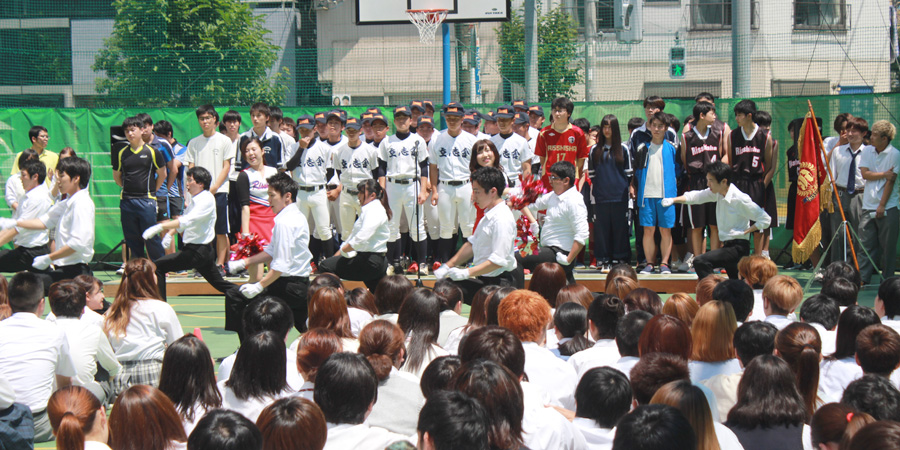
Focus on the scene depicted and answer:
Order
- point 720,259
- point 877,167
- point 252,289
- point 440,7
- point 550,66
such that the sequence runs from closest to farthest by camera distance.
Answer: point 252,289, point 720,259, point 877,167, point 440,7, point 550,66

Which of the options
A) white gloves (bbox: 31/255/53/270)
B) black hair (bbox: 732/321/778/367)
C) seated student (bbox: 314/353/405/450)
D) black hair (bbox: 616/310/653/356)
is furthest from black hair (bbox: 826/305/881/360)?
white gloves (bbox: 31/255/53/270)

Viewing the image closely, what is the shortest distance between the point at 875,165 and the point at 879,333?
6774mm

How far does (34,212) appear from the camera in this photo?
8.75 m

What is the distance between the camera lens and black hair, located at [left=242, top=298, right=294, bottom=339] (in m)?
5.32

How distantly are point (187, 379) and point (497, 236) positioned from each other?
3469 mm

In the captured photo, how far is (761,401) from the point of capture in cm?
379

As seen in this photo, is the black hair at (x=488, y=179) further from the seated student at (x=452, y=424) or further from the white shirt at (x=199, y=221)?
the seated student at (x=452, y=424)

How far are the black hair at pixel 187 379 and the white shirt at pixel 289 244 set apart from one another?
2878 mm

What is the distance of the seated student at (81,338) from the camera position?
551 centimetres

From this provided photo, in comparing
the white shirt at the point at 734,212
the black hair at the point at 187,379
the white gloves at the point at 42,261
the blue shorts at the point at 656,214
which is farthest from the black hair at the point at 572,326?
the white gloves at the point at 42,261

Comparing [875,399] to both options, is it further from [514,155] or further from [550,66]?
[550,66]

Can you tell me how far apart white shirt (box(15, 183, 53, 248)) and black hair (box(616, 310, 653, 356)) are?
21.2 ft

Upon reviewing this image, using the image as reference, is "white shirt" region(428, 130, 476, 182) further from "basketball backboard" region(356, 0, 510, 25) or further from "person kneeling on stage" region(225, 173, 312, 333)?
"person kneeling on stage" region(225, 173, 312, 333)

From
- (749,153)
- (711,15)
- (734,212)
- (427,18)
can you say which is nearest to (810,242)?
(734,212)
